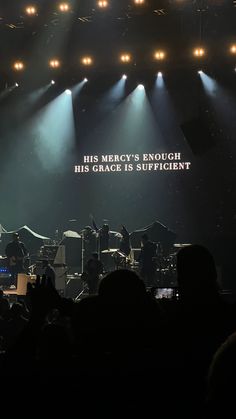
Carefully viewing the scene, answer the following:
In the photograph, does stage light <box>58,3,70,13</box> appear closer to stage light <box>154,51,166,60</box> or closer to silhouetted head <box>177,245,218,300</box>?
stage light <box>154,51,166,60</box>

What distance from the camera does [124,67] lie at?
16062 millimetres

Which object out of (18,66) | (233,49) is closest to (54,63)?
(18,66)

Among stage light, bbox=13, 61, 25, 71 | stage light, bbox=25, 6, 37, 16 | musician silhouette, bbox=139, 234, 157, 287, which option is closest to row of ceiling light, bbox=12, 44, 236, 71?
stage light, bbox=13, 61, 25, 71

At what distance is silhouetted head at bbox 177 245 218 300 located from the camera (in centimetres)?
229

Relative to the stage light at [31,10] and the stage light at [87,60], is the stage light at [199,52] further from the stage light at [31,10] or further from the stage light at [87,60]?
the stage light at [31,10]

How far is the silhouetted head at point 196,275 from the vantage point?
7.52ft

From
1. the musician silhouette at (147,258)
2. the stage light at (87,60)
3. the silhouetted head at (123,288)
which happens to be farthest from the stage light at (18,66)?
the silhouetted head at (123,288)

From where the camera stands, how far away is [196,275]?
2.33 metres

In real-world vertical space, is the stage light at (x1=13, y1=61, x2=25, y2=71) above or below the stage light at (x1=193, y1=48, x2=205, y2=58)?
above

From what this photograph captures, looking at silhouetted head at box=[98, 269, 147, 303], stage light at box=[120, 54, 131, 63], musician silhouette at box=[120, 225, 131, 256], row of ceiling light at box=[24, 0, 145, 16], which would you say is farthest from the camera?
stage light at box=[120, 54, 131, 63]

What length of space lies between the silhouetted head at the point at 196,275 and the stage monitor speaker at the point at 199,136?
14.8m

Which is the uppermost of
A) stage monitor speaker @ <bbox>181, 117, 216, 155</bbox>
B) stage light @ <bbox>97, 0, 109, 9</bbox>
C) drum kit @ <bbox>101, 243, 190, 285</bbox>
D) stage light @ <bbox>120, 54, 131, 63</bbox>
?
stage light @ <bbox>97, 0, 109, 9</bbox>

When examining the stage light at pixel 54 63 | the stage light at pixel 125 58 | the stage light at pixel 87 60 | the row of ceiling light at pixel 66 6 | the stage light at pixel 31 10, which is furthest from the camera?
the stage light at pixel 54 63

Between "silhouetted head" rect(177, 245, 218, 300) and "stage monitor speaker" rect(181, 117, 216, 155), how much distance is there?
14.8 m
